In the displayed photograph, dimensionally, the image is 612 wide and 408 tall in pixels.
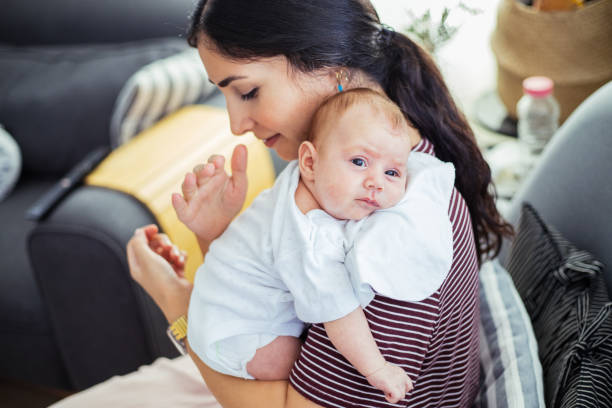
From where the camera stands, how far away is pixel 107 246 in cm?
144

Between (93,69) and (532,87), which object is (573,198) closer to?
(532,87)

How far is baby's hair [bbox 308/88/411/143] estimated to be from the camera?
79 centimetres

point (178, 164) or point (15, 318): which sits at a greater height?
point (178, 164)

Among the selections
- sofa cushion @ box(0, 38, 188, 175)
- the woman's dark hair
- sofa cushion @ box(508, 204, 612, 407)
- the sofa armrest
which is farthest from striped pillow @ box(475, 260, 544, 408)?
sofa cushion @ box(0, 38, 188, 175)

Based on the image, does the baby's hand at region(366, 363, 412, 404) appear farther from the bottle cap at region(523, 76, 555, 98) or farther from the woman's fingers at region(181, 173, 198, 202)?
the bottle cap at region(523, 76, 555, 98)

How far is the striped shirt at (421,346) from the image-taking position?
74cm

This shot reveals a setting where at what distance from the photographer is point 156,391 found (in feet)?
3.61

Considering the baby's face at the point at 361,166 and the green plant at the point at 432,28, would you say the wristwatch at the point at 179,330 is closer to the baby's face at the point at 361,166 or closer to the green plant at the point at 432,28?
the baby's face at the point at 361,166

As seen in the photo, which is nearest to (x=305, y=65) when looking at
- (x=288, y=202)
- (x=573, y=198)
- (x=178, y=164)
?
(x=288, y=202)

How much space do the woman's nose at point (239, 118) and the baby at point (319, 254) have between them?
0.13 metres

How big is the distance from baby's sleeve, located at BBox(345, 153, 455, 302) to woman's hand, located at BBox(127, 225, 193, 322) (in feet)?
1.42

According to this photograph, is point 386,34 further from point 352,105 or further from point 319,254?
point 319,254

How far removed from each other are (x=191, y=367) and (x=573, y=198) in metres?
0.78

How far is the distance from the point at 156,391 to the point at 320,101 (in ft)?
2.04
